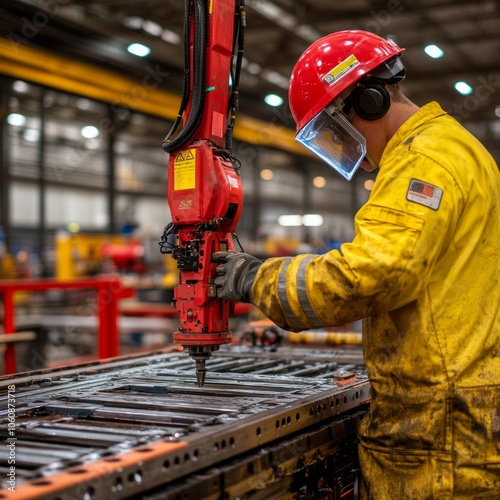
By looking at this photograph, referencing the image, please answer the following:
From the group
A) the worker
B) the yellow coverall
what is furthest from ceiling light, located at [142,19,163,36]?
the yellow coverall

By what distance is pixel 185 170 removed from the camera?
269cm

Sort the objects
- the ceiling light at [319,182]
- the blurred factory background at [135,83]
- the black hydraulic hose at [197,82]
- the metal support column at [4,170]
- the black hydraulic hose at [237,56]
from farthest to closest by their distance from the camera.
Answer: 1. the ceiling light at [319,182]
2. the metal support column at [4,170]
3. the blurred factory background at [135,83]
4. the black hydraulic hose at [237,56]
5. the black hydraulic hose at [197,82]

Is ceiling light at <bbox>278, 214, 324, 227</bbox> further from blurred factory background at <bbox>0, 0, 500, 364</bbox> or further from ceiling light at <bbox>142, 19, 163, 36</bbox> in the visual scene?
ceiling light at <bbox>142, 19, 163, 36</bbox>

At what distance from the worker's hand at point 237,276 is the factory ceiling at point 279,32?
552cm

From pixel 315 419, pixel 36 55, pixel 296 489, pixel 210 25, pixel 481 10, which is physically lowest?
pixel 296 489

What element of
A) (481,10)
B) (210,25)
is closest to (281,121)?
(481,10)

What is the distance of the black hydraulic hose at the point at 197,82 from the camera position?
272 centimetres

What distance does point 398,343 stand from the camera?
2.14 metres

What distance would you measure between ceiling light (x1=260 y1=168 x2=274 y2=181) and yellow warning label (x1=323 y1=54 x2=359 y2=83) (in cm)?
2549

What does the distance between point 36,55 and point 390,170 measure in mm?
7169

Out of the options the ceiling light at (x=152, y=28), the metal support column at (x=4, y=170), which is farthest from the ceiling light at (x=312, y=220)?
the ceiling light at (x=152, y=28)

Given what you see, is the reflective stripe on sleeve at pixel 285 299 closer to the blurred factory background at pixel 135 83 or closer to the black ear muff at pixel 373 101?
the black ear muff at pixel 373 101

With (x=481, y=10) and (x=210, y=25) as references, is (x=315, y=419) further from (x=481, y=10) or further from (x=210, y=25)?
(x=481, y=10)

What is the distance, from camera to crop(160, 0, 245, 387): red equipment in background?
2.58 metres
